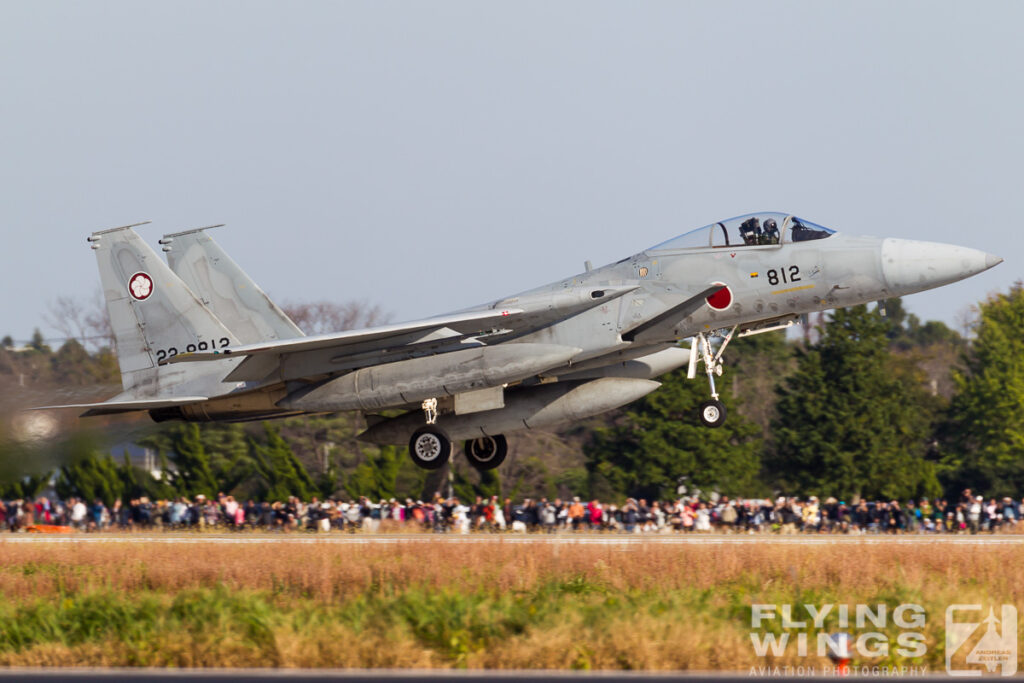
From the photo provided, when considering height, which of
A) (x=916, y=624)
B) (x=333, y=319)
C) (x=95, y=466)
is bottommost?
(x=916, y=624)

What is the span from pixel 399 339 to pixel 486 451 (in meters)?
3.07

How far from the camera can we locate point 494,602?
12133 millimetres

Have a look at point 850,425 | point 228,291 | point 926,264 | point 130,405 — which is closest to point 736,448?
point 850,425

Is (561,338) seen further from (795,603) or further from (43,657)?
(43,657)

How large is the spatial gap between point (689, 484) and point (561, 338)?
2372 centimetres

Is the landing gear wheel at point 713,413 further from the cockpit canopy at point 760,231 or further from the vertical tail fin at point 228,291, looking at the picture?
the vertical tail fin at point 228,291

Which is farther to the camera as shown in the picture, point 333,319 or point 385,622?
point 333,319

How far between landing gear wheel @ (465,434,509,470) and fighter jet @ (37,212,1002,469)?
3cm

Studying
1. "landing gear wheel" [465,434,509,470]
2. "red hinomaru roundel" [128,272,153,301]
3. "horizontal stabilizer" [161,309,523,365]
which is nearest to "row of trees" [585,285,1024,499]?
"landing gear wheel" [465,434,509,470]

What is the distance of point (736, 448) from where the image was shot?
42.4m

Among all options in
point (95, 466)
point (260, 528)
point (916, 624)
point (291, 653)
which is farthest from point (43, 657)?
point (95, 466)

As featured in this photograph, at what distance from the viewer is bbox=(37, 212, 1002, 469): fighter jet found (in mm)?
18531

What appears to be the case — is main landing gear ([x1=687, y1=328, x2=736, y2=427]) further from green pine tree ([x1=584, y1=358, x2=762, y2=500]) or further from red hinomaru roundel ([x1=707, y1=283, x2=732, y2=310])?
green pine tree ([x1=584, y1=358, x2=762, y2=500])

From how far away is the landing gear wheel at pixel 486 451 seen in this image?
21.4 meters
